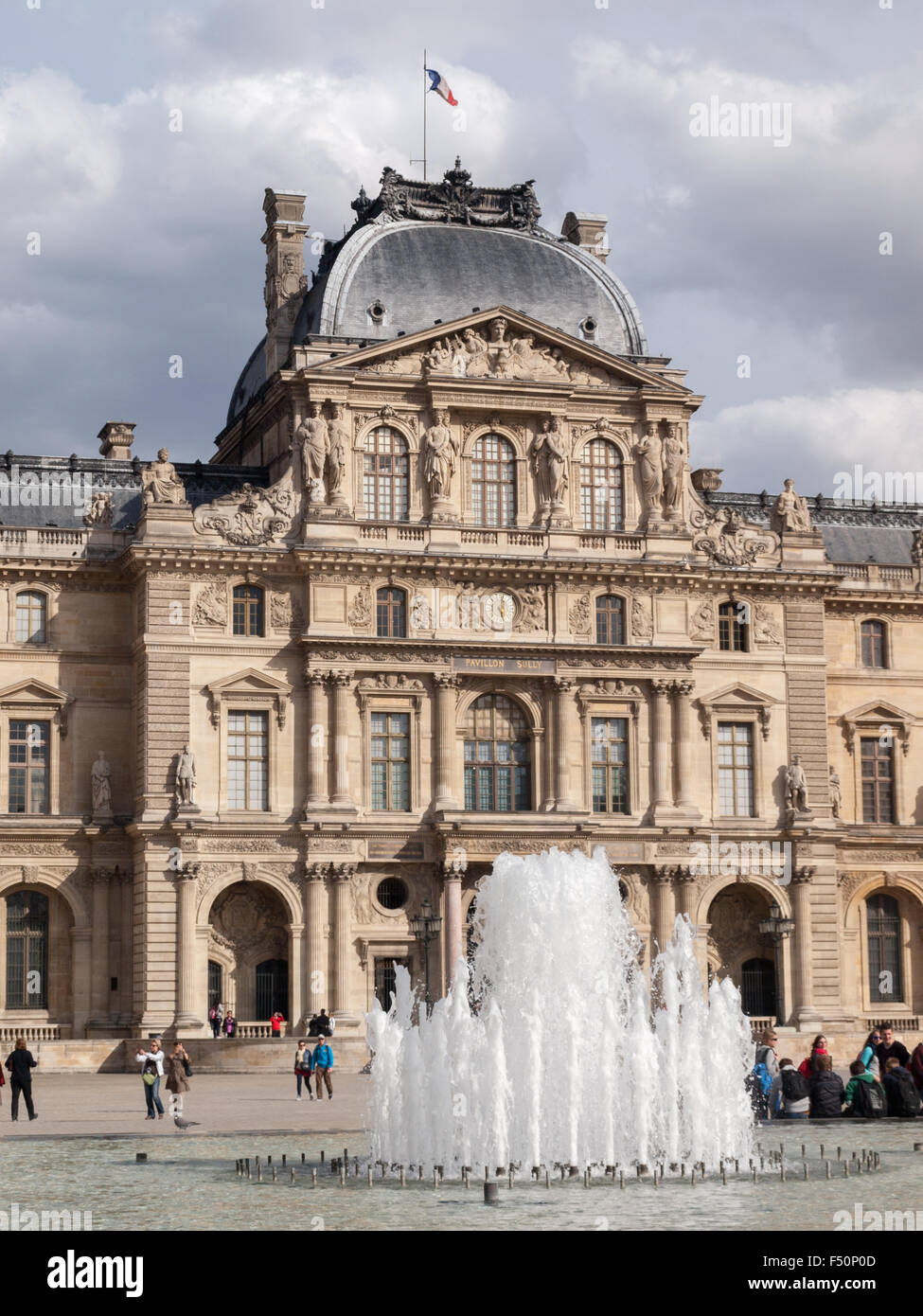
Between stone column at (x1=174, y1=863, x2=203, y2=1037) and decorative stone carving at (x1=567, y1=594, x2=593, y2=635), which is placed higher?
decorative stone carving at (x1=567, y1=594, x2=593, y2=635)

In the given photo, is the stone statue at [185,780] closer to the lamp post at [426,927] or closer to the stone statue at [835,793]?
the lamp post at [426,927]

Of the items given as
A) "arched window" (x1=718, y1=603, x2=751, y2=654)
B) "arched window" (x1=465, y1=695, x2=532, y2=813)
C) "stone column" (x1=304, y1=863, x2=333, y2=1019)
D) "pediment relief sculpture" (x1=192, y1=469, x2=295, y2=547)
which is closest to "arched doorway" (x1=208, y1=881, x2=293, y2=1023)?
"stone column" (x1=304, y1=863, x2=333, y2=1019)

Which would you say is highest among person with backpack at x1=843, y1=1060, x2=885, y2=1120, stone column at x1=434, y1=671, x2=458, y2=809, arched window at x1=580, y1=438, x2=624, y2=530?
arched window at x1=580, y1=438, x2=624, y2=530

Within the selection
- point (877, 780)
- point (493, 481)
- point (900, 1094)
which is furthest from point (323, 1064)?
point (877, 780)

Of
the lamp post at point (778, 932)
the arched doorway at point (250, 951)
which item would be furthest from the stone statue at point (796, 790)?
the arched doorway at point (250, 951)

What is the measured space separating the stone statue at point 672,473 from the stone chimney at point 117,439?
56.6ft

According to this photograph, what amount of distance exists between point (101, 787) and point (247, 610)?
6.54 meters

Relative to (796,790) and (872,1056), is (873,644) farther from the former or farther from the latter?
(872,1056)

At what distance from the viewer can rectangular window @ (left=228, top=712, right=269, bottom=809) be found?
60.3 meters

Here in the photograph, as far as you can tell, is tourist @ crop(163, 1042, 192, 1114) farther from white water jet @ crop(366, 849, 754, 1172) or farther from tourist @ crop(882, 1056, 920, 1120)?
tourist @ crop(882, 1056, 920, 1120)

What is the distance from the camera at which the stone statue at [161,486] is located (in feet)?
199

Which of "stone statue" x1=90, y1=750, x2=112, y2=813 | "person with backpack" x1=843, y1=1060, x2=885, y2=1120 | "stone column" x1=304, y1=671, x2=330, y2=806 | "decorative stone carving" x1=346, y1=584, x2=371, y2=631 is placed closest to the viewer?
"person with backpack" x1=843, y1=1060, x2=885, y2=1120

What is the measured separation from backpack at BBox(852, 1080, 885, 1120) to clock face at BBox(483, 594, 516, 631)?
96.8 ft
